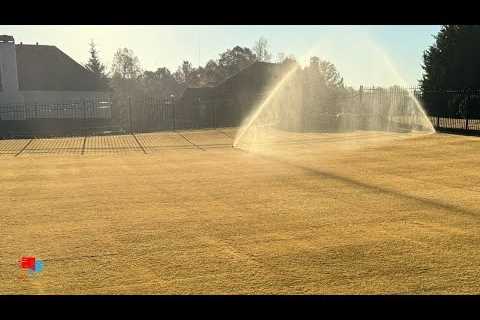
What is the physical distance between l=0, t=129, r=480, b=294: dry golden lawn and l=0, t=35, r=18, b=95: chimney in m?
27.7

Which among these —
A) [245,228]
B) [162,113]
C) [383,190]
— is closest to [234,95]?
[162,113]

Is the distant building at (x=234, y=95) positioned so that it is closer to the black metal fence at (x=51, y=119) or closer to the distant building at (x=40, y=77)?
the black metal fence at (x=51, y=119)

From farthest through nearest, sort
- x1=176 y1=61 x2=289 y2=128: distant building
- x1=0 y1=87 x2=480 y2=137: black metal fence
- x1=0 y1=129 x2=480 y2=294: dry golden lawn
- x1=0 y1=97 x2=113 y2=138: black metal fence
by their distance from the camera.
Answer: x1=176 y1=61 x2=289 y2=128: distant building, x1=0 y1=97 x2=113 y2=138: black metal fence, x1=0 y1=87 x2=480 y2=137: black metal fence, x1=0 y1=129 x2=480 y2=294: dry golden lawn

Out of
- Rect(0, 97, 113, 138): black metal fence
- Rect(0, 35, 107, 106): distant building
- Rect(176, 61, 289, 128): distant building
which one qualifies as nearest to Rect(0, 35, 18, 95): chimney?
Rect(0, 35, 107, 106): distant building

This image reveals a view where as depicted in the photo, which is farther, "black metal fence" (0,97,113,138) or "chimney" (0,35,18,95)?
"chimney" (0,35,18,95)

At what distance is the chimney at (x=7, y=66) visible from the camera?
117ft

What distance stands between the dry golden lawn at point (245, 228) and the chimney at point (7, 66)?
90.9ft

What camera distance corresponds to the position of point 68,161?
572 inches

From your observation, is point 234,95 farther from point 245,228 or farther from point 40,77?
point 245,228

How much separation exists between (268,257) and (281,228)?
1.31m

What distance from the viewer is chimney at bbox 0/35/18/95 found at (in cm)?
3573

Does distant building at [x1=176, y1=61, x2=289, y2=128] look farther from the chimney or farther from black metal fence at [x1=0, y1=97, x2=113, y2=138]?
the chimney
